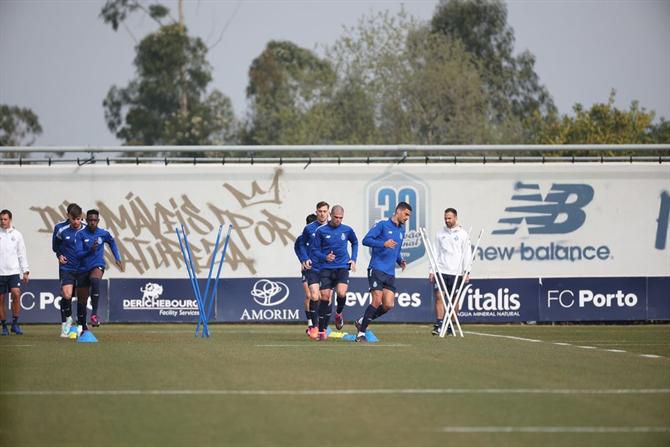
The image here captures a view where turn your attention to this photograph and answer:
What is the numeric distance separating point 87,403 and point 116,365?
4.00 metres

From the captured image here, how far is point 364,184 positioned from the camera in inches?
1172

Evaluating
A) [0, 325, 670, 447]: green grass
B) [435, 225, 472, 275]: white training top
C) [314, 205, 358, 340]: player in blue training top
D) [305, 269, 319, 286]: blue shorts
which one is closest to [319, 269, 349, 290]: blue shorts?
[314, 205, 358, 340]: player in blue training top

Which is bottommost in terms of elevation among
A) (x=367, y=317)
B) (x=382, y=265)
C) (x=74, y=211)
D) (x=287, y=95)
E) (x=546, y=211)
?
(x=367, y=317)

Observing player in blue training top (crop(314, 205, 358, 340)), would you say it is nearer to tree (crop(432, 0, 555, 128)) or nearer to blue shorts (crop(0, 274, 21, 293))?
blue shorts (crop(0, 274, 21, 293))

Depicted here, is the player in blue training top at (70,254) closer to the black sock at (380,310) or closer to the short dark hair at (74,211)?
the short dark hair at (74,211)

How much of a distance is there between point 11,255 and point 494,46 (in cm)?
7381

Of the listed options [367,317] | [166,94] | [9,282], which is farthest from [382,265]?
[166,94]

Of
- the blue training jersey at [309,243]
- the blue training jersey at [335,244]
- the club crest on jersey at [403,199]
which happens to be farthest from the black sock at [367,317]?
the club crest on jersey at [403,199]

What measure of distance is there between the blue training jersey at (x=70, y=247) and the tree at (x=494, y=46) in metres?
72.7

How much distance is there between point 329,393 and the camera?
12625mm

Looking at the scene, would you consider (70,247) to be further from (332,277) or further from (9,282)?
(332,277)

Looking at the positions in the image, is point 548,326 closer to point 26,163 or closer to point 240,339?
point 240,339

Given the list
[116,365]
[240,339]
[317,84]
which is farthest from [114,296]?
[317,84]

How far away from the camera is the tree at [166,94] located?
262 feet
